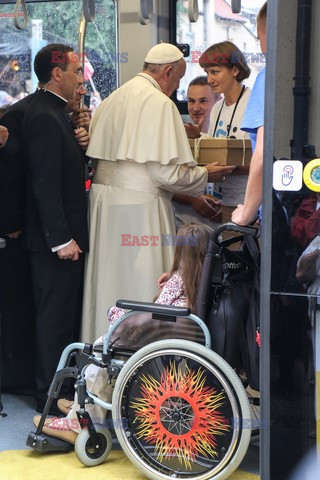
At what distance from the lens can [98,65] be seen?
19.1 feet

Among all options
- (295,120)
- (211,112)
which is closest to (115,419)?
(295,120)

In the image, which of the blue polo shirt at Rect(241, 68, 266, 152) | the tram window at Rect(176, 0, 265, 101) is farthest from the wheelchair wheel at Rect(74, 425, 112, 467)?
the tram window at Rect(176, 0, 265, 101)

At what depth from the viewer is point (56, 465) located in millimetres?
4422

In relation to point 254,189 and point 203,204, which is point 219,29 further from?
point 254,189

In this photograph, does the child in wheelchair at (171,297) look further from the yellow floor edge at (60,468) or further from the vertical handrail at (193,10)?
the vertical handrail at (193,10)

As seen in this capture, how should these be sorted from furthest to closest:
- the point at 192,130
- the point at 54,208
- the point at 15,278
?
the point at 192,130, the point at 15,278, the point at 54,208

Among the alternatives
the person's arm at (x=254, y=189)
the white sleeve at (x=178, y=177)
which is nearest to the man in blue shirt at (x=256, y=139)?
the person's arm at (x=254, y=189)

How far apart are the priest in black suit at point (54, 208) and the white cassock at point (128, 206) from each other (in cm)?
11

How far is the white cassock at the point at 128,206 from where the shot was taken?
5090 millimetres

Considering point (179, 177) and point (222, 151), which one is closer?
point (179, 177)

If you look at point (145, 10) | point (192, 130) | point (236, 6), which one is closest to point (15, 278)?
point (192, 130)

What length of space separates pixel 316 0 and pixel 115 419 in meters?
1.98

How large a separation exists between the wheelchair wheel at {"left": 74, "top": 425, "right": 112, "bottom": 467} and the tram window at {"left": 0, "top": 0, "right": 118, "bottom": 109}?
2.26 metres

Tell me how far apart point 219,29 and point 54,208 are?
1.58 meters
